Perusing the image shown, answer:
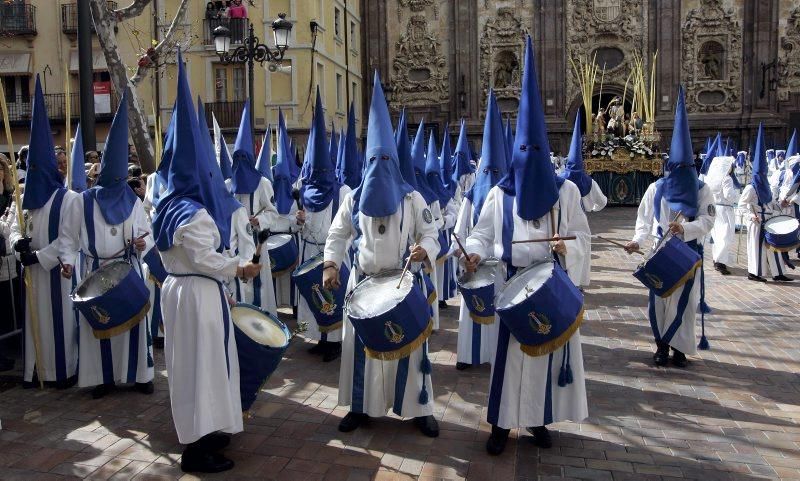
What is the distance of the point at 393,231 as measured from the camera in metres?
5.54

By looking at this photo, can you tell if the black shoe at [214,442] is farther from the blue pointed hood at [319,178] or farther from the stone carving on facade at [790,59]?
the stone carving on facade at [790,59]

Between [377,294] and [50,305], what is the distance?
336 cm

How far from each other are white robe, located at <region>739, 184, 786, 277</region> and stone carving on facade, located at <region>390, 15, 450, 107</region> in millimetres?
22860

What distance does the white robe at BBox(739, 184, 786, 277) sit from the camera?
11.8m

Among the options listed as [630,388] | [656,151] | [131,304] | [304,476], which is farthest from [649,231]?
[656,151]

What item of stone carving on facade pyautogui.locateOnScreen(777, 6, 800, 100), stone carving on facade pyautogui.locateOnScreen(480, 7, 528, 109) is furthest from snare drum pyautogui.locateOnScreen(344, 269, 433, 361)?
stone carving on facade pyautogui.locateOnScreen(777, 6, 800, 100)

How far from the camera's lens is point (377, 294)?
17.0ft

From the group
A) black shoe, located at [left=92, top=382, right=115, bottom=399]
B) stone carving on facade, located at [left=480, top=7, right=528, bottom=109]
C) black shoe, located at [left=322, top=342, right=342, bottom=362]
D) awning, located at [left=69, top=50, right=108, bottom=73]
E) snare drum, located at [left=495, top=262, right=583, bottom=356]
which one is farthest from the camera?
stone carving on facade, located at [left=480, top=7, right=528, bottom=109]

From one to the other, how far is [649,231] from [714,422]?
2.34 metres

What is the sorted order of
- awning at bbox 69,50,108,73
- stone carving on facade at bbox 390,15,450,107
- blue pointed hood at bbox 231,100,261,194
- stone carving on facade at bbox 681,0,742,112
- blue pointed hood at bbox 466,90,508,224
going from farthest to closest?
stone carving on facade at bbox 390,15,450,107 → stone carving on facade at bbox 681,0,742,112 → awning at bbox 69,50,108,73 → blue pointed hood at bbox 231,100,261,194 → blue pointed hood at bbox 466,90,508,224

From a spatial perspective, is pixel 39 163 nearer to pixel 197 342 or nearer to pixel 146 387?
pixel 146 387

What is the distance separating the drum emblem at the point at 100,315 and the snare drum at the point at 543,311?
322 centimetres

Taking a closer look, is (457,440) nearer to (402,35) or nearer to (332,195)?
(332,195)

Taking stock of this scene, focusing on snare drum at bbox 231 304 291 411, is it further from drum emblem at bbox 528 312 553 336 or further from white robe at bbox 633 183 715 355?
white robe at bbox 633 183 715 355
